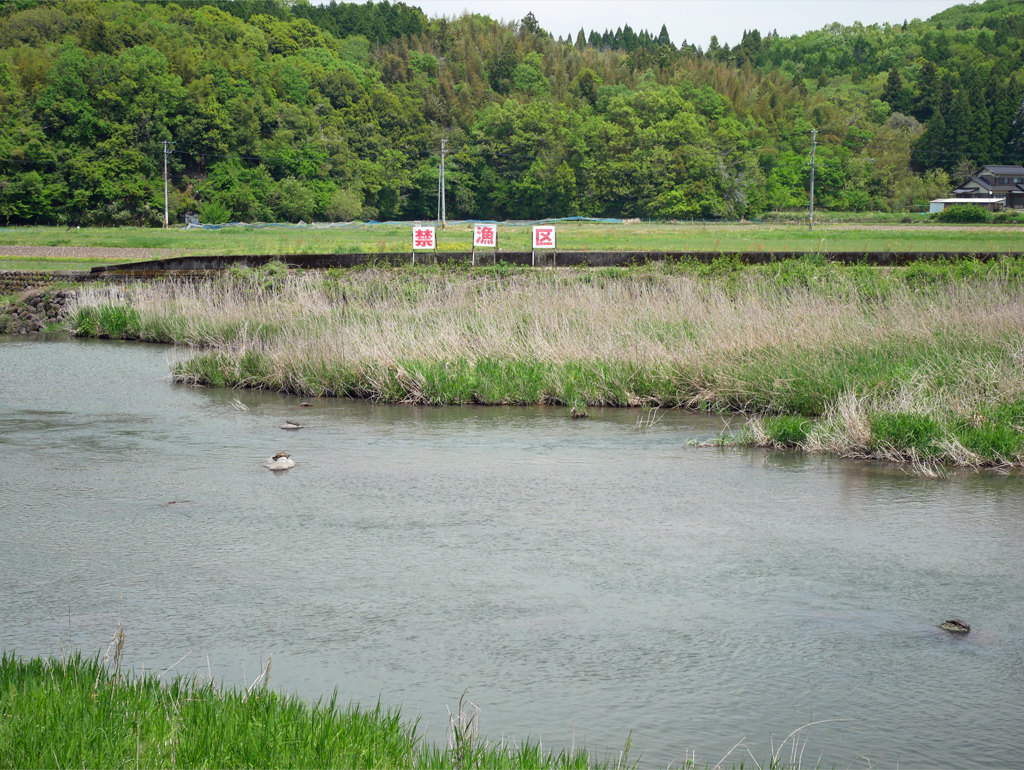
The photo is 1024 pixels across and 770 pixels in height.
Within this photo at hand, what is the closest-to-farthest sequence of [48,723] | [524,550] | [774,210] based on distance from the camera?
[48,723], [524,550], [774,210]

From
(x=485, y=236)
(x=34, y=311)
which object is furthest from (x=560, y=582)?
(x=34, y=311)

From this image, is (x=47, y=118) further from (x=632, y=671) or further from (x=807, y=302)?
(x=632, y=671)

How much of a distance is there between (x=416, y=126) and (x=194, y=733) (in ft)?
400

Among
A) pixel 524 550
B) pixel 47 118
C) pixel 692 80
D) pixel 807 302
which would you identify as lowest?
pixel 524 550

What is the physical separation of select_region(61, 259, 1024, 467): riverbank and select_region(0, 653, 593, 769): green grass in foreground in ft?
25.4

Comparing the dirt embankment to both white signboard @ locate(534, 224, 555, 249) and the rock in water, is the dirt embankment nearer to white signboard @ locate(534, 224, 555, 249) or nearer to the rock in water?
white signboard @ locate(534, 224, 555, 249)

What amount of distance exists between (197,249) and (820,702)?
5005 centimetres

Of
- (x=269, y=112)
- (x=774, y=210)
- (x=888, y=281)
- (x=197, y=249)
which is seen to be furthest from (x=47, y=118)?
(x=888, y=281)

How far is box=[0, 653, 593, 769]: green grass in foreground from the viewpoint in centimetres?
375

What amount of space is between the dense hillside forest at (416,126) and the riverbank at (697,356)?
77176 millimetres

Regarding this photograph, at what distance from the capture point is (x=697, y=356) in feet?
46.9

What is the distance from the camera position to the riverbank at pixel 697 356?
36.3 feet

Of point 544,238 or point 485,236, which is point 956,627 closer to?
point 544,238

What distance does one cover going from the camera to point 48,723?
155 inches
